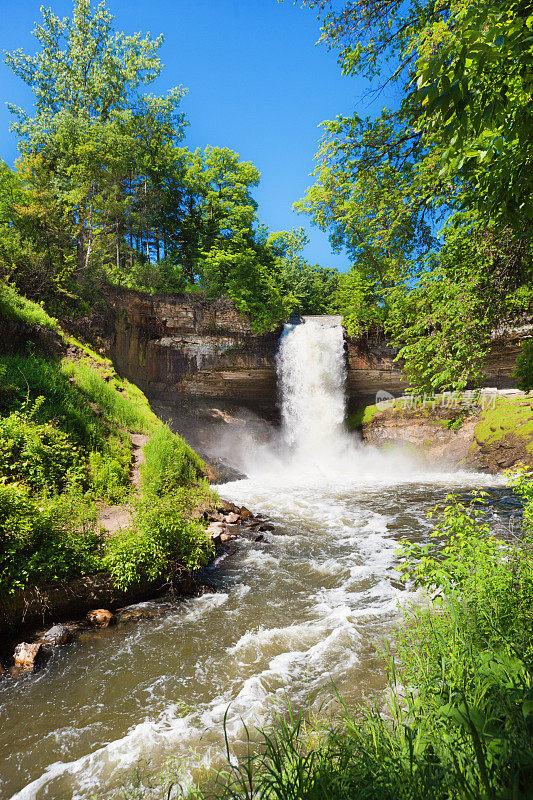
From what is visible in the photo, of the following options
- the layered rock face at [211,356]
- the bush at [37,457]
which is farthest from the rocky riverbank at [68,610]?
the layered rock face at [211,356]

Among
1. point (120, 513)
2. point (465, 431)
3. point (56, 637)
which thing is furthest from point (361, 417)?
point (56, 637)

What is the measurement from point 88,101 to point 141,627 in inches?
1333

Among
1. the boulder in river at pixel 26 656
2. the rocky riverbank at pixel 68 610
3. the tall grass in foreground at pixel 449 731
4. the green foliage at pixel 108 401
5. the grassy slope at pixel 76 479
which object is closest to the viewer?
the tall grass in foreground at pixel 449 731

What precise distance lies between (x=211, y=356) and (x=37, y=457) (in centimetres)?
1575

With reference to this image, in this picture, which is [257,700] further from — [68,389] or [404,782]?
[68,389]

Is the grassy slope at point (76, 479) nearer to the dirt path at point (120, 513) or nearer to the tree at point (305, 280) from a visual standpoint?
the dirt path at point (120, 513)

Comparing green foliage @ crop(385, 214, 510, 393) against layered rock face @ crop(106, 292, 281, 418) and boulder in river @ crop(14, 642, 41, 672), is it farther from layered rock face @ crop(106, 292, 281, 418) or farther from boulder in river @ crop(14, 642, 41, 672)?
layered rock face @ crop(106, 292, 281, 418)

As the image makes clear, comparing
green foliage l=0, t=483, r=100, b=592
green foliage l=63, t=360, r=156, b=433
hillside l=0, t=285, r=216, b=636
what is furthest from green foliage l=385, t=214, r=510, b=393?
green foliage l=63, t=360, r=156, b=433

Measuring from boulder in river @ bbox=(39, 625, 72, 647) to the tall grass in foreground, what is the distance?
2.64 meters

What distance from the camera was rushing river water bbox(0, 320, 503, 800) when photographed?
11.1 ft

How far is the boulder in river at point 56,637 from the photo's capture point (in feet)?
16.1

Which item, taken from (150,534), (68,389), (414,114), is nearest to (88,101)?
(68,389)

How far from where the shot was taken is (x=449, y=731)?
→ 2006 millimetres

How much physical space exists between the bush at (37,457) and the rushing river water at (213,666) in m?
3.07
